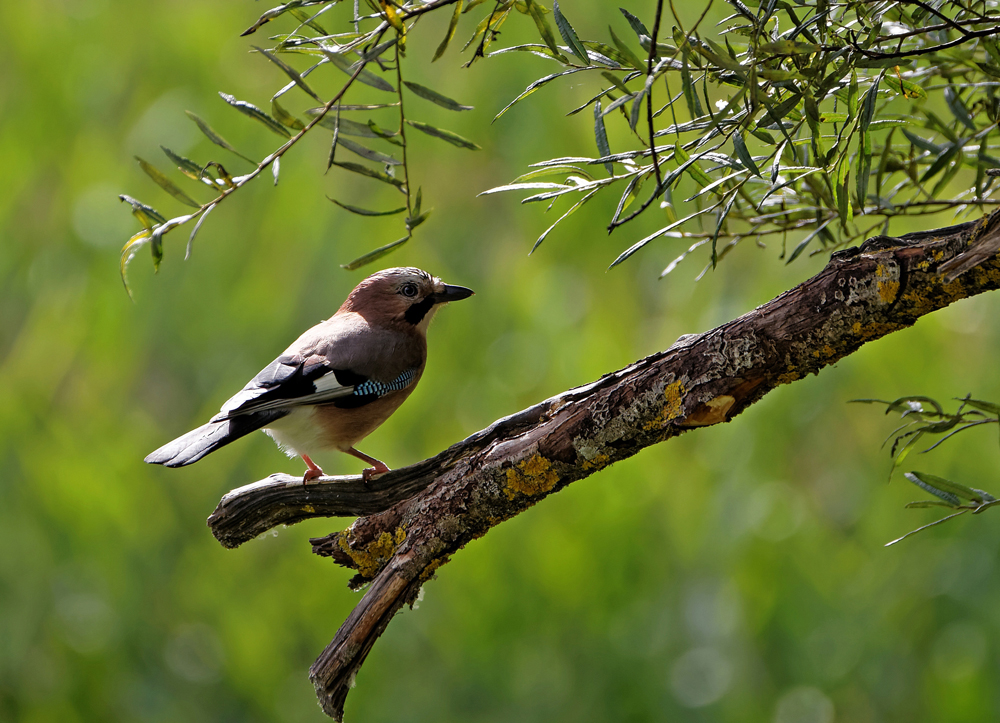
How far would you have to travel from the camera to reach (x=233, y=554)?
13.0 feet

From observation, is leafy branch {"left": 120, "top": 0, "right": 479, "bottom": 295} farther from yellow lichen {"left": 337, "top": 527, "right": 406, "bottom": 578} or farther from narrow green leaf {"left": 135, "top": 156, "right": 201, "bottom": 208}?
yellow lichen {"left": 337, "top": 527, "right": 406, "bottom": 578}

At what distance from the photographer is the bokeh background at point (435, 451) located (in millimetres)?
3260

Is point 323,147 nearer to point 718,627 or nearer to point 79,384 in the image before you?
point 79,384

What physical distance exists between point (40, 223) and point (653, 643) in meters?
3.66

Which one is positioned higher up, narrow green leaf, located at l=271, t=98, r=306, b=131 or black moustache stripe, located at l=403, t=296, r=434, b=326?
narrow green leaf, located at l=271, t=98, r=306, b=131

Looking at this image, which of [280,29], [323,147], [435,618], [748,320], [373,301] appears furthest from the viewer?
[323,147]

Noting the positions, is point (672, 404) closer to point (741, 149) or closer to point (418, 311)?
point (741, 149)

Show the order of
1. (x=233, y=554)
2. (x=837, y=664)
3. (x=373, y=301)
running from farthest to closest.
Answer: (x=233, y=554)
(x=837, y=664)
(x=373, y=301)

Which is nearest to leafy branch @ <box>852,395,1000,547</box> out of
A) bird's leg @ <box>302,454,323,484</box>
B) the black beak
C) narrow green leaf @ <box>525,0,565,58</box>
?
narrow green leaf @ <box>525,0,565,58</box>

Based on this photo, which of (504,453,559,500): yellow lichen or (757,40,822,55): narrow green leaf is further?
(504,453,559,500): yellow lichen

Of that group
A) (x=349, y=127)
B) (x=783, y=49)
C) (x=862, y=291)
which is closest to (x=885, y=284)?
(x=862, y=291)

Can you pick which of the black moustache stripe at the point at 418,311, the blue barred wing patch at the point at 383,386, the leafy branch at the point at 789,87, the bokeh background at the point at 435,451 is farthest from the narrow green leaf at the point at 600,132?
the bokeh background at the point at 435,451

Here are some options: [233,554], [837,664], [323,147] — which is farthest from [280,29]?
[837,664]

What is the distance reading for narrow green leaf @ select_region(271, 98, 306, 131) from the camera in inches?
39.3
